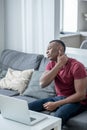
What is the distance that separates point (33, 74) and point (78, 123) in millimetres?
1105

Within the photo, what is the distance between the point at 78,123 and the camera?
2504 mm

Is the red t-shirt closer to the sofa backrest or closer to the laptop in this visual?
the laptop

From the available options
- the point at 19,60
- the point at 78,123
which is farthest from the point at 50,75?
the point at 19,60

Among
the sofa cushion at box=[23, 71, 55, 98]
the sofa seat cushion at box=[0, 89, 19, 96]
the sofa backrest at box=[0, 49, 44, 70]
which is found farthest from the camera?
the sofa backrest at box=[0, 49, 44, 70]

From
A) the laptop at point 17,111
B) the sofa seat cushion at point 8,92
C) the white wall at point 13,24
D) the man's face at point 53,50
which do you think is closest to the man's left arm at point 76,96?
the man's face at point 53,50

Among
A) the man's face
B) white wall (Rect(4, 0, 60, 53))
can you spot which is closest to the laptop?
the man's face

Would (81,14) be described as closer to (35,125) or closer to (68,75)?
(68,75)

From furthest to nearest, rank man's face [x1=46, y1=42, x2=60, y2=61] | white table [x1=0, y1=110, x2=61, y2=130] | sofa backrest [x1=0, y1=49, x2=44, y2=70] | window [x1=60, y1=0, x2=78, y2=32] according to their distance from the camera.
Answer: window [x1=60, y1=0, x2=78, y2=32] → sofa backrest [x1=0, y1=49, x2=44, y2=70] → man's face [x1=46, y1=42, x2=60, y2=61] → white table [x1=0, y1=110, x2=61, y2=130]

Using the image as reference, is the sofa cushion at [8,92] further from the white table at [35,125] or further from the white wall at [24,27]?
the white table at [35,125]

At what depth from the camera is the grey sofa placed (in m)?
2.55

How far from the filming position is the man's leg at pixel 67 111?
2534 mm

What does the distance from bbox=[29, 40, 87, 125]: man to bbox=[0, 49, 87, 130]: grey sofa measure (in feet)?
0.27

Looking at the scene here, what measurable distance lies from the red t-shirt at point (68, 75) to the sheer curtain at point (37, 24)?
3.68ft

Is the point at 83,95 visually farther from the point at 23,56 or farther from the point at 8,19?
the point at 8,19
